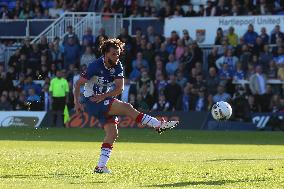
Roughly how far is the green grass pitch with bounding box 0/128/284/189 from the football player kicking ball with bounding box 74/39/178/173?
71 cm

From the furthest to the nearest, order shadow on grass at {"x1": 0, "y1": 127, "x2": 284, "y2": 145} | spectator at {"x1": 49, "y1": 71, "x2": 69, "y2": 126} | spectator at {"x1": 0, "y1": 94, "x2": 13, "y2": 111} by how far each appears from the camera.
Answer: spectator at {"x1": 0, "y1": 94, "x2": 13, "y2": 111}
spectator at {"x1": 49, "y1": 71, "x2": 69, "y2": 126}
shadow on grass at {"x1": 0, "y1": 127, "x2": 284, "y2": 145}

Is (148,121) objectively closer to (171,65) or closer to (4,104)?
(171,65)

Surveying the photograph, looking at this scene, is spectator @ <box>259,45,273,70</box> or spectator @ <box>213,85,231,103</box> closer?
spectator @ <box>213,85,231,103</box>

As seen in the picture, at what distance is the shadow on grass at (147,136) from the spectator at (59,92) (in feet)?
5.74

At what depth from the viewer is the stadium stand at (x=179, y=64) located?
107ft

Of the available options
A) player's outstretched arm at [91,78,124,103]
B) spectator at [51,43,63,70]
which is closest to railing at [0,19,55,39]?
spectator at [51,43,63,70]

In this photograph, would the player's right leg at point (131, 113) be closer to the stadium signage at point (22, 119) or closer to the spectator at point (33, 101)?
the stadium signage at point (22, 119)

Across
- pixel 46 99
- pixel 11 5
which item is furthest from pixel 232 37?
pixel 11 5

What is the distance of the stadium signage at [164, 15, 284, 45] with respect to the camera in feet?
116

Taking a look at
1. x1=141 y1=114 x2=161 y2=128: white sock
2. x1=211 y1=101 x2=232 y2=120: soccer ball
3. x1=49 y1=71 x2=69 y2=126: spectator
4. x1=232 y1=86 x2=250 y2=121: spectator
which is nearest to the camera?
x1=141 y1=114 x2=161 y2=128: white sock

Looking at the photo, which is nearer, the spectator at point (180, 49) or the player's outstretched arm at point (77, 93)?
the player's outstretched arm at point (77, 93)

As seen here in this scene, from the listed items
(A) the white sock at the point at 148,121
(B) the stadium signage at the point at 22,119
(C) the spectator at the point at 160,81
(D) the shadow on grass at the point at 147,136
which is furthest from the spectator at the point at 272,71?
(A) the white sock at the point at 148,121

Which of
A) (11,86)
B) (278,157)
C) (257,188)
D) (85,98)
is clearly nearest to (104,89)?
(85,98)

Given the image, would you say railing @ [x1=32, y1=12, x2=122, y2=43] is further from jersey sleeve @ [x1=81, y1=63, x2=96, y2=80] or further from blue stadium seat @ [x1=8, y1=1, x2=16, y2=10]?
jersey sleeve @ [x1=81, y1=63, x2=96, y2=80]
